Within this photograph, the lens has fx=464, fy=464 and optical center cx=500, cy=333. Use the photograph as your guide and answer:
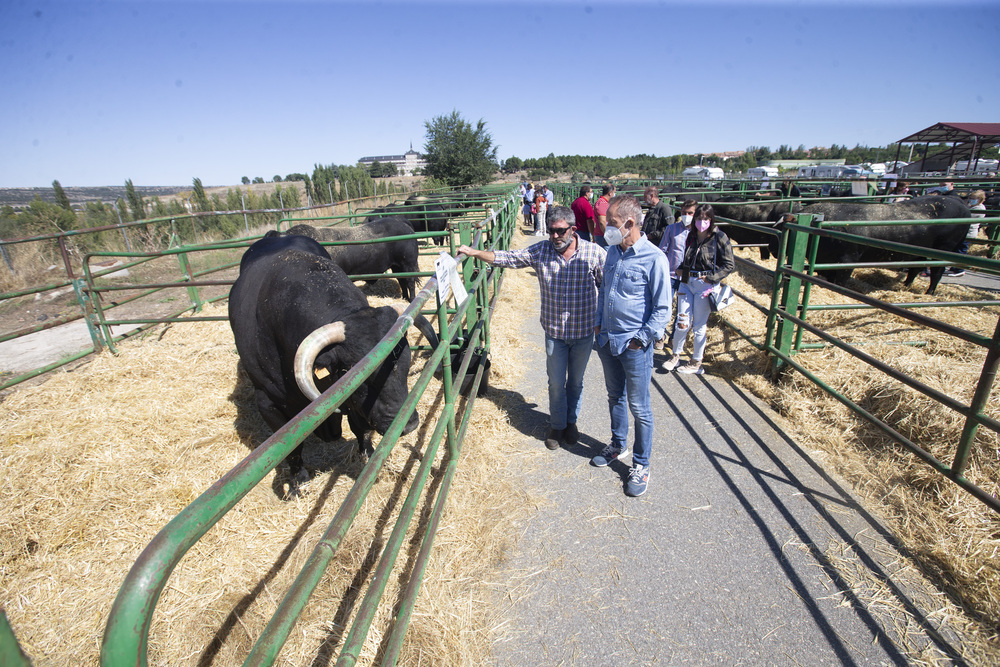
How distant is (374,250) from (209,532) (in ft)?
20.4

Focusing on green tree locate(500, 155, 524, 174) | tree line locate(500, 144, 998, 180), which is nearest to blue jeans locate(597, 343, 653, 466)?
tree line locate(500, 144, 998, 180)

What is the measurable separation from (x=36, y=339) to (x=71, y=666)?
28.2 feet

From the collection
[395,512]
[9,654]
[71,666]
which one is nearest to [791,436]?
[395,512]

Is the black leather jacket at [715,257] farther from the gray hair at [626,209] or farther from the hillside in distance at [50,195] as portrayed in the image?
the hillside in distance at [50,195]

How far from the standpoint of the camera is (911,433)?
3465 mm

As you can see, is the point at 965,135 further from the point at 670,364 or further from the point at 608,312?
the point at 608,312

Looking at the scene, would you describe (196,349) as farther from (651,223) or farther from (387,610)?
(651,223)

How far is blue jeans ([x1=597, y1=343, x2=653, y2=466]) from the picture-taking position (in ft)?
10.2

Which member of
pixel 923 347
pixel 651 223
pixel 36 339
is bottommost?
pixel 36 339

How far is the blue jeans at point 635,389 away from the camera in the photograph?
10.2 feet

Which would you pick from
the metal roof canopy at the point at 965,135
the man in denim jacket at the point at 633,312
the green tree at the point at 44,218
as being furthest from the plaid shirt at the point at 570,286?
the metal roof canopy at the point at 965,135

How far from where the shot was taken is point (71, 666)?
90.7 inches

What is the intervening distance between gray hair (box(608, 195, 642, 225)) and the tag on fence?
1.08 meters

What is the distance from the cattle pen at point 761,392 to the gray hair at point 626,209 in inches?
46.0
